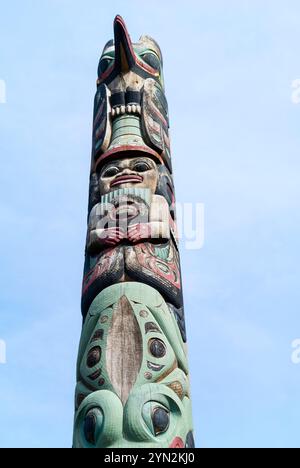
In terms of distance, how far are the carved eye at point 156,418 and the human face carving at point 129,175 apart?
12.1 feet

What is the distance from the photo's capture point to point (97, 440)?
7145mm

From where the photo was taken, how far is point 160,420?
283 inches

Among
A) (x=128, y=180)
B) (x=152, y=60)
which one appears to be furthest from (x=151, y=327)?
(x=152, y=60)

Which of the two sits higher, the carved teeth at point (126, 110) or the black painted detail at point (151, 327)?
the carved teeth at point (126, 110)

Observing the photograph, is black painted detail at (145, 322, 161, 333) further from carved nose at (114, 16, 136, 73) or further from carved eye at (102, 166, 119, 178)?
carved nose at (114, 16, 136, 73)

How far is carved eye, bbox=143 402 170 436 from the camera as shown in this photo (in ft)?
23.4

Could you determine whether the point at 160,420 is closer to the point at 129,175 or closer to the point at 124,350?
the point at 124,350

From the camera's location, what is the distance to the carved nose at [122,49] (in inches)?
445

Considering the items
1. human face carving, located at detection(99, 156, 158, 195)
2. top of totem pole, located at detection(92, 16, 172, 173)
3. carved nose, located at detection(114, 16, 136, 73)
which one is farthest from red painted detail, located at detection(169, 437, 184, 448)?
carved nose, located at detection(114, 16, 136, 73)

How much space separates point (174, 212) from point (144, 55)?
11.7ft

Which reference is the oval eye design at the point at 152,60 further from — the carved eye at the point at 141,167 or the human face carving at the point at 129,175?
the carved eye at the point at 141,167

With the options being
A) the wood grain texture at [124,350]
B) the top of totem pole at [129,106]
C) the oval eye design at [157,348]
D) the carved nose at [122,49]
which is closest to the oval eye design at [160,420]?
the wood grain texture at [124,350]

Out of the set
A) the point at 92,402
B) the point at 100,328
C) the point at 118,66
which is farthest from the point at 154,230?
the point at 118,66

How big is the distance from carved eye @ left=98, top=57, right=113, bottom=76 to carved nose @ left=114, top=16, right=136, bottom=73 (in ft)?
2.03
